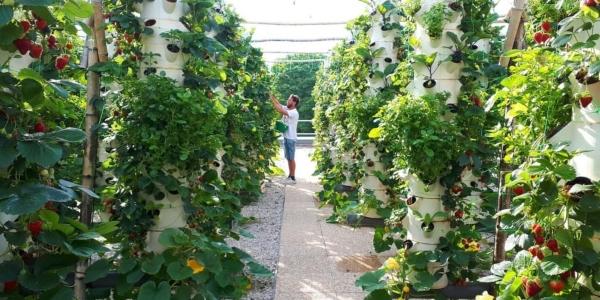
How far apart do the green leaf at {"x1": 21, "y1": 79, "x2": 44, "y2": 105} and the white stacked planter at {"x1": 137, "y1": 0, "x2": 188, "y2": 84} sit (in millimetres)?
1032

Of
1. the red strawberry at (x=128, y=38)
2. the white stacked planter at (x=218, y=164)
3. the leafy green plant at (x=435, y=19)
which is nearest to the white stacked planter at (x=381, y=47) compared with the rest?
the white stacked planter at (x=218, y=164)

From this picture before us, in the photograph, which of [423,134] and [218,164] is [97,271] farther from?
[423,134]

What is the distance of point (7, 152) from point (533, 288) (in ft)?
5.02

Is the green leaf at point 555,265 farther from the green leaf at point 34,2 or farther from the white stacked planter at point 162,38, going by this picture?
the white stacked planter at point 162,38

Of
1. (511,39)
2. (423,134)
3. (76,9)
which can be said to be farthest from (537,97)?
(76,9)

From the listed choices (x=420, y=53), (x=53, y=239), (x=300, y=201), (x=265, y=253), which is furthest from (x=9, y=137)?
(x=300, y=201)

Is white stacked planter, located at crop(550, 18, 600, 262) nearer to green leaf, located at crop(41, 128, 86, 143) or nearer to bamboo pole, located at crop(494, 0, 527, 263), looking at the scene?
bamboo pole, located at crop(494, 0, 527, 263)

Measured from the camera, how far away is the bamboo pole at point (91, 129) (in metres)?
2.17

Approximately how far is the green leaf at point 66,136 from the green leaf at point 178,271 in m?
0.86

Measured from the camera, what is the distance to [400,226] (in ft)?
9.63

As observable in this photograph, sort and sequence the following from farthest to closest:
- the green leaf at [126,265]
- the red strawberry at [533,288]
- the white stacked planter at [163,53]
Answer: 1. the white stacked planter at [163,53]
2. the green leaf at [126,265]
3. the red strawberry at [533,288]

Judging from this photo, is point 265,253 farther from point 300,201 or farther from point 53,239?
point 53,239

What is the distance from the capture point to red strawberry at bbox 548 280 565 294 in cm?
155

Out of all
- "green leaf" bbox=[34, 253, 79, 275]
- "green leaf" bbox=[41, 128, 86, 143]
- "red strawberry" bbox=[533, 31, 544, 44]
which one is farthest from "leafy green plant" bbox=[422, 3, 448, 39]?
"green leaf" bbox=[34, 253, 79, 275]
